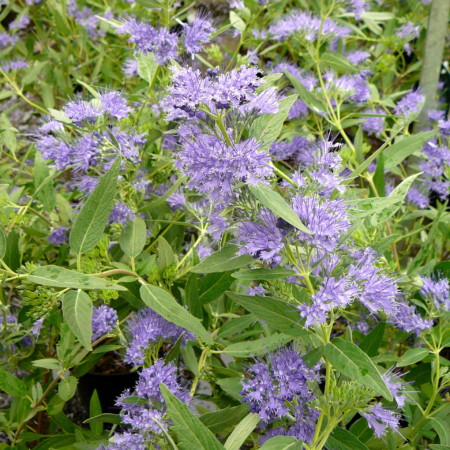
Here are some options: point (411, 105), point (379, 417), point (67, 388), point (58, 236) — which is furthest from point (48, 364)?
point (411, 105)

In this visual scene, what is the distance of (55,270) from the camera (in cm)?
81

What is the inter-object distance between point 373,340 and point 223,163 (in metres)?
0.51

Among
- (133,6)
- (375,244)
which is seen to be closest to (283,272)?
(375,244)

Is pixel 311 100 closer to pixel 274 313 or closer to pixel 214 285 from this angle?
pixel 214 285

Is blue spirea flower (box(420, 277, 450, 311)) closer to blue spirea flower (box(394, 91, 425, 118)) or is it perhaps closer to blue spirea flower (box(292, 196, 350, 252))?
blue spirea flower (box(292, 196, 350, 252))

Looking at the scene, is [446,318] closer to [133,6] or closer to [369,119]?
[369,119]

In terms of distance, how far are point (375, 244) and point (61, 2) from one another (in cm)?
154

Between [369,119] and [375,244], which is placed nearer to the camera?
[375,244]

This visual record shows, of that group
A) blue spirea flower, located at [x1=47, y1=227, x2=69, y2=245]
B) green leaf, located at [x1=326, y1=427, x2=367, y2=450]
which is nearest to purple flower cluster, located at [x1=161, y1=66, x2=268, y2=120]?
green leaf, located at [x1=326, y1=427, x2=367, y2=450]

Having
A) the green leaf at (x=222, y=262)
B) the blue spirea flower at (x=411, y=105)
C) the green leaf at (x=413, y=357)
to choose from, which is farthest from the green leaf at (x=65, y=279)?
the blue spirea flower at (x=411, y=105)

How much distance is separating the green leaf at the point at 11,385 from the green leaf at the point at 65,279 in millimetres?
337

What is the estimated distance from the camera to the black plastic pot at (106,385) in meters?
1.50

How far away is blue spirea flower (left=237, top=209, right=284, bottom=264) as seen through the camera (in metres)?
0.71

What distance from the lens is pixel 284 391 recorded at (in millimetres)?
786
